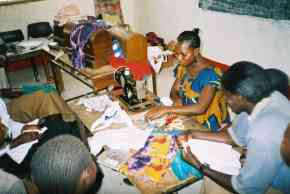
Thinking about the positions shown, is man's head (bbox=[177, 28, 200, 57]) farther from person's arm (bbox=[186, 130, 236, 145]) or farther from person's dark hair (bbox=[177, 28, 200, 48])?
person's arm (bbox=[186, 130, 236, 145])

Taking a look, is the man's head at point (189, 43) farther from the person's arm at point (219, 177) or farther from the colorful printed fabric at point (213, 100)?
the person's arm at point (219, 177)

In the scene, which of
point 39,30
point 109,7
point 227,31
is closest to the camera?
point 227,31

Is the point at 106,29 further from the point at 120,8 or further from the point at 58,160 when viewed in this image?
the point at 120,8

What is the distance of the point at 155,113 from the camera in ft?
7.75

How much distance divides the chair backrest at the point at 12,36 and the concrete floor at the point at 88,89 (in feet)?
2.27

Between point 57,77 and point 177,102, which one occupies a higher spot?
point 177,102

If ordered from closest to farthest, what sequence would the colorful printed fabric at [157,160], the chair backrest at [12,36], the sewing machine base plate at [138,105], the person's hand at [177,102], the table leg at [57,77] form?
the colorful printed fabric at [157,160] → the sewing machine base plate at [138,105] → the person's hand at [177,102] → the table leg at [57,77] → the chair backrest at [12,36]

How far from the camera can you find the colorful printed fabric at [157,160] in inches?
70.8

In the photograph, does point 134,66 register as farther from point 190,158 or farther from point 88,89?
point 88,89

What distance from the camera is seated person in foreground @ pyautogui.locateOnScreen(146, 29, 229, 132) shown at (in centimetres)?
248

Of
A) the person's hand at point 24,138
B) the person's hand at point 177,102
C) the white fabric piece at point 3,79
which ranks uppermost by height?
the person's hand at point 177,102

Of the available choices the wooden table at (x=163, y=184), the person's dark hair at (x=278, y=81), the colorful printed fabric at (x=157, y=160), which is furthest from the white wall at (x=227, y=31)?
the wooden table at (x=163, y=184)

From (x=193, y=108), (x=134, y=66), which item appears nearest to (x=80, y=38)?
(x=134, y=66)

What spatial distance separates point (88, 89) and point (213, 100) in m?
2.79
